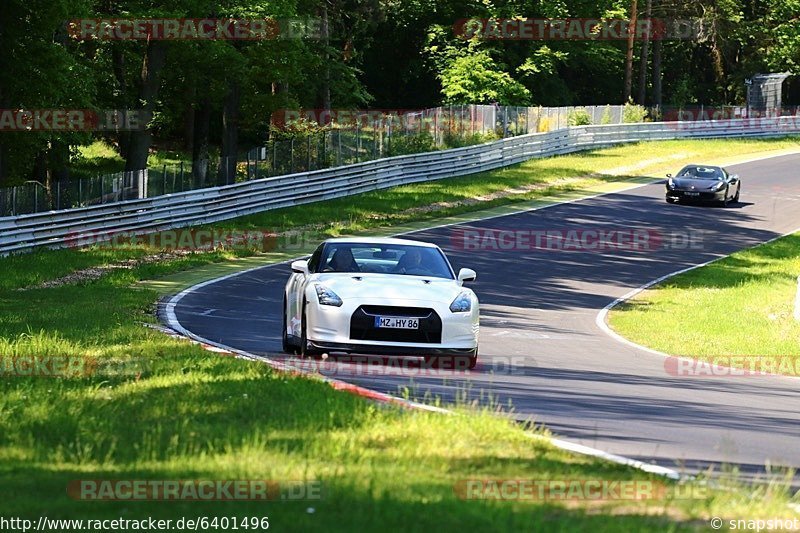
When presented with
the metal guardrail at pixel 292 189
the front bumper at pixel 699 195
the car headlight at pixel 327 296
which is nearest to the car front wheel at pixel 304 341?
the car headlight at pixel 327 296

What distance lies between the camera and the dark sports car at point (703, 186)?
1825 inches

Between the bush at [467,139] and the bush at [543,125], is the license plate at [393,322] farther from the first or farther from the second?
the bush at [543,125]

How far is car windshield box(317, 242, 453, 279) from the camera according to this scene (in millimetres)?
16266

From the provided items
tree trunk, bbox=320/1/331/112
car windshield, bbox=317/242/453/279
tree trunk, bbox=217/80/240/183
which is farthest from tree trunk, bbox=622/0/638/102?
car windshield, bbox=317/242/453/279

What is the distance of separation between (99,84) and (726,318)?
29.4 m

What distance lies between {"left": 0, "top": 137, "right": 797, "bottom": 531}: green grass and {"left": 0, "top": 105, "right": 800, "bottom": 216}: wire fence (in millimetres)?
18575

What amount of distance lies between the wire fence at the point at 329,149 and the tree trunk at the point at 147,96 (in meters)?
4.15

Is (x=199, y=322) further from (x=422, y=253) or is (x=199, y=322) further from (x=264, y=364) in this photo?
(x=264, y=364)

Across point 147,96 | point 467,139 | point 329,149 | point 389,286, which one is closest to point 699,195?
point 467,139

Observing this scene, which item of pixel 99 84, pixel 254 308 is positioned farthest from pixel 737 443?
pixel 99 84

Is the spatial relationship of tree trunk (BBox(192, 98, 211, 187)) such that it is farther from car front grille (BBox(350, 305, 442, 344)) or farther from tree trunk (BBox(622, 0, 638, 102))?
car front grille (BBox(350, 305, 442, 344))

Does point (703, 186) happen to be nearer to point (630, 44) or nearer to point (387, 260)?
point (630, 44)

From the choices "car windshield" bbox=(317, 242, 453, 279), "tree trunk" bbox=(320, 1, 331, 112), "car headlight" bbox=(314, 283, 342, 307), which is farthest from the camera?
"tree trunk" bbox=(320, 1, 331, 112)

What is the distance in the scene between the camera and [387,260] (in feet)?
54.5
